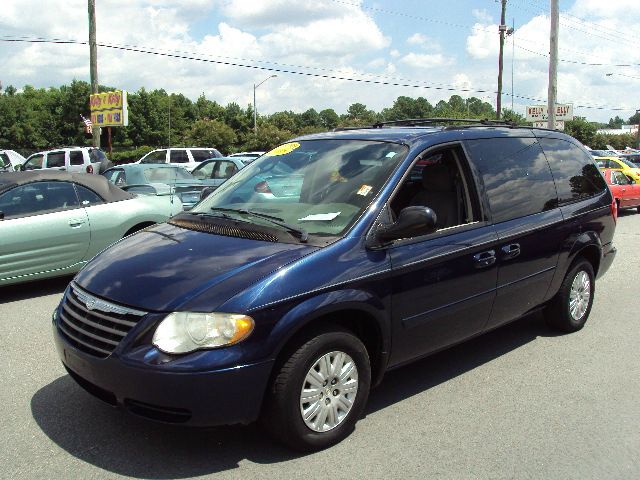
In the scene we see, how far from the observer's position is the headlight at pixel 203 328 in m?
3.09

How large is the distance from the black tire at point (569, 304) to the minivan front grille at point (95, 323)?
3880mm

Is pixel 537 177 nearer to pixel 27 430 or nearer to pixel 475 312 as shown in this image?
pixel 475 312

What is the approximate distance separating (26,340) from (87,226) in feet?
7.34

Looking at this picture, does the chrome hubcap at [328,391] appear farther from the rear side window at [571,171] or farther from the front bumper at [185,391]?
the rear side window at [571,171]

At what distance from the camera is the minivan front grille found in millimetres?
3199

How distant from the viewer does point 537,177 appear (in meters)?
5.16

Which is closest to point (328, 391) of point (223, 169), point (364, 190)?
point (364, 190)

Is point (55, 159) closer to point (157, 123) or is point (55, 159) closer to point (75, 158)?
point (75, 158)

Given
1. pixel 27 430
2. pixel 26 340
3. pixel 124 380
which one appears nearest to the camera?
pixel 124 380

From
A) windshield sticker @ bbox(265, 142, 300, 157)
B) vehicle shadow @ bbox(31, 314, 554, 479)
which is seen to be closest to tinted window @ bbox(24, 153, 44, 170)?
windshield sticker @ bbox(265, 142, 300, 157)

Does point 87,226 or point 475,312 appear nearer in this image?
point 475,312

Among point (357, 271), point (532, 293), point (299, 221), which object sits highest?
point (299, 221)

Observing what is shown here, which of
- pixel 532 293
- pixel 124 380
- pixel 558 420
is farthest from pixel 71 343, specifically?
pixel 532 293

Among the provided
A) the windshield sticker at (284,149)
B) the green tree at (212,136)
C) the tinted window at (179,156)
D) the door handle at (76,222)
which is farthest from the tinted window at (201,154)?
the green tree at (212,136)
